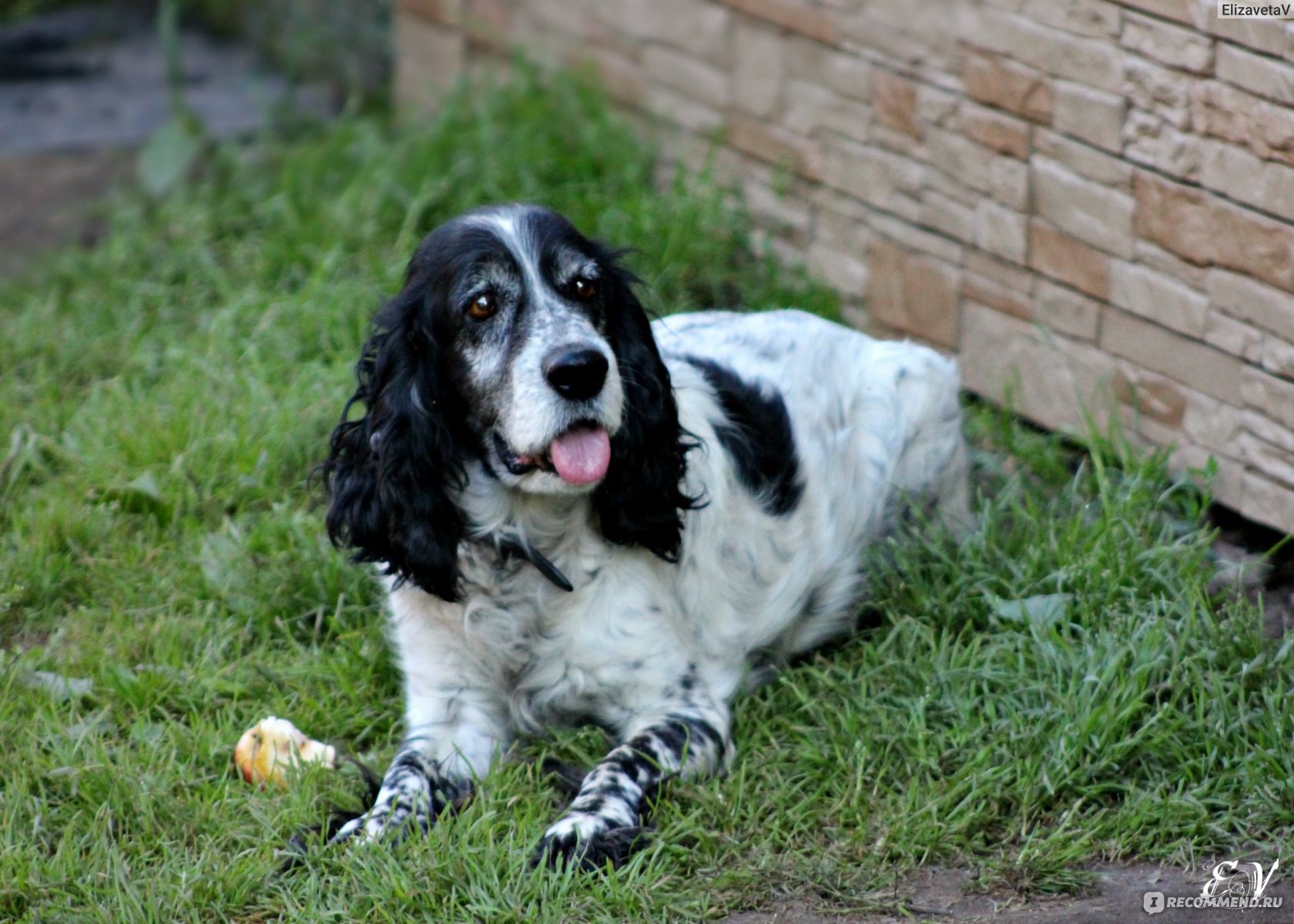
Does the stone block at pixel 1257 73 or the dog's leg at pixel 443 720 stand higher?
the stone block at pixel 1257 73

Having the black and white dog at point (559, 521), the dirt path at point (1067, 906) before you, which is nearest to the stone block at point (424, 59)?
the black and white dog at point (559, 521)

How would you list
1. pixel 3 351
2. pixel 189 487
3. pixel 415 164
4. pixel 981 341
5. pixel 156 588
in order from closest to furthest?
pixel 156 588, pixel 189 487, pixel 981 341, pixel 3 351, pixel 415 164

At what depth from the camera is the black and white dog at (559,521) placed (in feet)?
11.2

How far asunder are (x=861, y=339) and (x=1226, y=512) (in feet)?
3.66

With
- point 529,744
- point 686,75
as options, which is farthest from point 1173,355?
point 686,75

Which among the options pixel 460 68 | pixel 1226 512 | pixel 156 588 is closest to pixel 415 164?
pixel 460 68

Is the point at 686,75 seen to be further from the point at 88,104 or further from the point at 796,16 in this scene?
the point at 88,104

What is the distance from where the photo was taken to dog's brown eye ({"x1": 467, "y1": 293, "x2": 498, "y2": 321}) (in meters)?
3.42

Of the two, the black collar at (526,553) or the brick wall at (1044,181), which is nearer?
the black collar at (526,553)

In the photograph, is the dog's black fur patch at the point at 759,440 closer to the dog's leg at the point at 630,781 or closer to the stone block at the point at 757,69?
the dog's leg at the point at 630,781

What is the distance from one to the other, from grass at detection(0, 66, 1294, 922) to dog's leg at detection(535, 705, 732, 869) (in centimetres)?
6

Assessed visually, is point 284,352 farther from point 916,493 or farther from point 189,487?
point 916,493

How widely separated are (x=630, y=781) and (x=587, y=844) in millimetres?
224

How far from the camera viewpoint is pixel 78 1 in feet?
31.4
